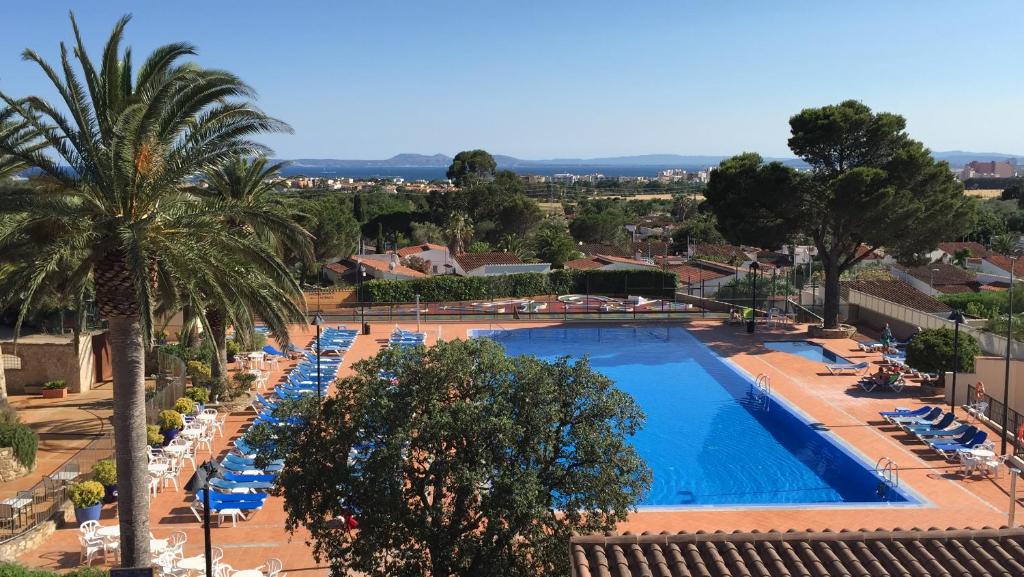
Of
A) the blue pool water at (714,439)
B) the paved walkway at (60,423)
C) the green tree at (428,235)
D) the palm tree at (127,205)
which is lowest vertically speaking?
the blue pool water at (714,439)

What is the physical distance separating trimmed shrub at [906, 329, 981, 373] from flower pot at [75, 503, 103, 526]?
20.8 m

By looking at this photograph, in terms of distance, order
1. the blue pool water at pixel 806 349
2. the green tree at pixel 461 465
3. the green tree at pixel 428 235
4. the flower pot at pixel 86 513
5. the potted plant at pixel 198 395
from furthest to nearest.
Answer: the green tree at pixel 428 235 → the blue pool water at pixel 806 349 → the potted plant at pixel 198 395 → the flower pot at pixel 86 513 → the green tree at pixel 461 465

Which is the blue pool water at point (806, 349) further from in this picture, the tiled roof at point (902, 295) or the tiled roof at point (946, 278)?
the tiled roof at point (946, 278)

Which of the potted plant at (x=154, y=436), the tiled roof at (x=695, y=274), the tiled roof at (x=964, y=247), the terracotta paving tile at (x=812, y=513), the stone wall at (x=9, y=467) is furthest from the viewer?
the tiled roof at (x=964, y=247)

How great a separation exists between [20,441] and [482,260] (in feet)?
115

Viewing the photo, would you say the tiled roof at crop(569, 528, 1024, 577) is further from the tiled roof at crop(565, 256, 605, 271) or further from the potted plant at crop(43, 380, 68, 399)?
the tiled roof at crop(565, 256, 605, 271)

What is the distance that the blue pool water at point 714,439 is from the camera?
17.5 metres

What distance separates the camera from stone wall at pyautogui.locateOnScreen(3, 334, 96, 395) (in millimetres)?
22781

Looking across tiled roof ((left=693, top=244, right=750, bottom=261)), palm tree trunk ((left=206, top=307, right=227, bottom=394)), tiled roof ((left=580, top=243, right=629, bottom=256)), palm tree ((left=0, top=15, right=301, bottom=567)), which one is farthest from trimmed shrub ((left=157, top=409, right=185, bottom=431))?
tiled roof ((left=693, top=244, right=750, bottom=261))

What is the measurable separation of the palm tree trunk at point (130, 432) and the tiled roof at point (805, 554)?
5869 mm

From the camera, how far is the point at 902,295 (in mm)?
35594

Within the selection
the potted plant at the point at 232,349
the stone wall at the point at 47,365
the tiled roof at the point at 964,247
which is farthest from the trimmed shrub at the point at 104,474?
the tiled roof at the point at 964,247

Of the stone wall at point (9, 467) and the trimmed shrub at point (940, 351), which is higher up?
the trimmed shrub at point (940, 351)

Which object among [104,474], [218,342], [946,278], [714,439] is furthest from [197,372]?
[946,278]
